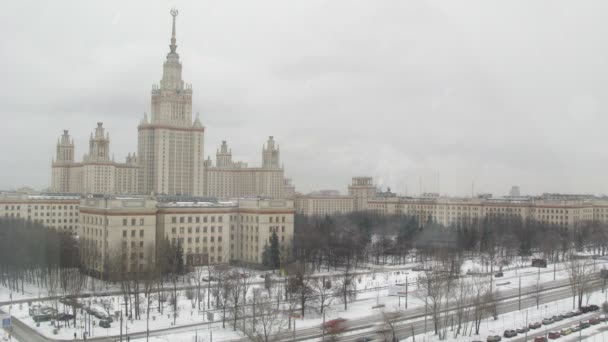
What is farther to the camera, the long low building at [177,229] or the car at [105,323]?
the long low building at [177,229]

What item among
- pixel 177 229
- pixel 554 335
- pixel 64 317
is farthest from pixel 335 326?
pixel 177 229

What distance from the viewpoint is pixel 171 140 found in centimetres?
6825

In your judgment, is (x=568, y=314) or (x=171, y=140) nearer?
(x=568, y=314)

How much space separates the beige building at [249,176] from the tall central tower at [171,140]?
17.3m

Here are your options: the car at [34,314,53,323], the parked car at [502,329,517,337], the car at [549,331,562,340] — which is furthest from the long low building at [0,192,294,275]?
the car at [549,331,562,340]

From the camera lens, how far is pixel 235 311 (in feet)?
71.2

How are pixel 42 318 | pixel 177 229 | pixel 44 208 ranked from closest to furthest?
pixel 42 318
pixel 177 229
pixel 44 208

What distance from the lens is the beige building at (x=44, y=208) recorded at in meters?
48.4

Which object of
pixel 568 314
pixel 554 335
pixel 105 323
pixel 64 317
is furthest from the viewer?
pixel 568 314

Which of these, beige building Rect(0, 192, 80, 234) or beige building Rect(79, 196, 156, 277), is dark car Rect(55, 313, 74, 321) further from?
beige building Rect(0, 192, 80, 234)

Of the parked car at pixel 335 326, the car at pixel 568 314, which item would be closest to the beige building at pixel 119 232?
the parked car at pixel 335 326

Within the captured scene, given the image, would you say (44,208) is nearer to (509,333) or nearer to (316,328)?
(316,328)

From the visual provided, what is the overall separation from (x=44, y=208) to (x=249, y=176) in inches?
1667

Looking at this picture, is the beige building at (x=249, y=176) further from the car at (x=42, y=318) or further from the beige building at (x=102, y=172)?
the car at (x=42, y=318)
